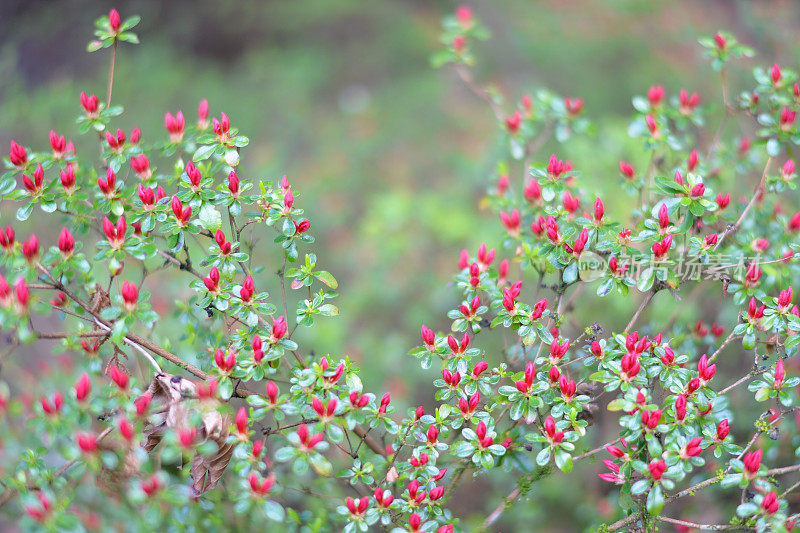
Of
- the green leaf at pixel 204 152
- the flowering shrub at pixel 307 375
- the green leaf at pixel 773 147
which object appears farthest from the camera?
the green leaf at pixel 773 147

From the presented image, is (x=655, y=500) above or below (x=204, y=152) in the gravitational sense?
below

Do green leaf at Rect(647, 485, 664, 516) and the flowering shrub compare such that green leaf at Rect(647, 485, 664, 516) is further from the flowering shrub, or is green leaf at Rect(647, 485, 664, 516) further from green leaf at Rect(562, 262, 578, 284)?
green leaf at Rect(562, 262, 578, 284)

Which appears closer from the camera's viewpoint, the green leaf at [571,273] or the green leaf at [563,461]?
the green leaf at [563,461]

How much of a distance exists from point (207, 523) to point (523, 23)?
16.1 feet

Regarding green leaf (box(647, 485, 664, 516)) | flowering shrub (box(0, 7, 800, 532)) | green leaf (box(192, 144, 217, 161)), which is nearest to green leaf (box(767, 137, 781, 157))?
flowering shrub (box(0, 7, 800, 532))

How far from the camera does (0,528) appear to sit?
281 cm

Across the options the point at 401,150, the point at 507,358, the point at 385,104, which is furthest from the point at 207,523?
the point at 385,104

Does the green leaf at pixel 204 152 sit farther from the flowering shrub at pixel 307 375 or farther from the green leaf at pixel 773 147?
the green leaf at pixel 773 147

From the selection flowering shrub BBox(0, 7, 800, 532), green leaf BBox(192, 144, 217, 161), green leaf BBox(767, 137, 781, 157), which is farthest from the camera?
green leaf BBox(767, 137, 781, 157)

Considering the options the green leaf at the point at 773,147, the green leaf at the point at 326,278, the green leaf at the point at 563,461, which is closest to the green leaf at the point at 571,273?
the green leaf at the point at 563,461

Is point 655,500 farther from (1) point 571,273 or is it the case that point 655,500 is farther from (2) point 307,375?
(2) point 307,375

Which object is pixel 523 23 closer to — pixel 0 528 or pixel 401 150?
pixel 401 150

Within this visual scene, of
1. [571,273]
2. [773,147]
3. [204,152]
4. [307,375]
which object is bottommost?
[307,375]

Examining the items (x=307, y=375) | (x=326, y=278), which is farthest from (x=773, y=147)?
(x=307, y=375)
